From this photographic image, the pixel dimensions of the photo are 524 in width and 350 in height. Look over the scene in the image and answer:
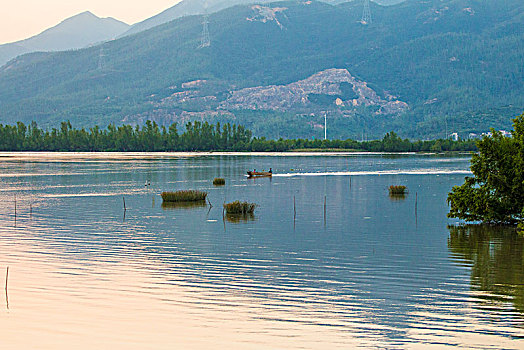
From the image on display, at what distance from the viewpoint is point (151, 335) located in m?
13.9

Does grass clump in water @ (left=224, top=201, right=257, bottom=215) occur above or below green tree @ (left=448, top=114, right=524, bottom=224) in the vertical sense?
below

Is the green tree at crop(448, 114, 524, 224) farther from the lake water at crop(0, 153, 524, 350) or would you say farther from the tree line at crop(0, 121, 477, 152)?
the tree line at crop(0, 121, 477, 152)

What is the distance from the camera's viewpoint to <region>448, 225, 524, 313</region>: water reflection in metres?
17.5

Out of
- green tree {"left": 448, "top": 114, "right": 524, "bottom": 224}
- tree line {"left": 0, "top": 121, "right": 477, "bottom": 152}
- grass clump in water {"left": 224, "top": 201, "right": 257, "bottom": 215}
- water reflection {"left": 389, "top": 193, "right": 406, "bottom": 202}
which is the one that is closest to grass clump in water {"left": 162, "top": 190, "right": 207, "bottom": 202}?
grass clump in water {"left": 224, "top": 201, "right": 257, "bottom": 215}

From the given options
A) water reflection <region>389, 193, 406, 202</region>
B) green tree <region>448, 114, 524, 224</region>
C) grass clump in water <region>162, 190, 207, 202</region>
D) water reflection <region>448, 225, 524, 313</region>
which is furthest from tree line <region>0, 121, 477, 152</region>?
water reflection <region>448, 225, 524, 313</region>

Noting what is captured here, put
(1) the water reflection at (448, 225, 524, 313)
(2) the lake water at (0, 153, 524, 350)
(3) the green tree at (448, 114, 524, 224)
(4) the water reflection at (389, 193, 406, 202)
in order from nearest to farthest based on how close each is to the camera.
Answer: (2) the lake water at (0, 153, 524, 350) < (1) the water reflection at (448, 225, 524, 313) < (3) the green tree at (448, 114, 524, 224) < (4) the water reflection at (389, 193, 406, 202)

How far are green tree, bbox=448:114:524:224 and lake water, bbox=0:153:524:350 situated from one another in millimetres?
1047

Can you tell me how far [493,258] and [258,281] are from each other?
8371 millimetres

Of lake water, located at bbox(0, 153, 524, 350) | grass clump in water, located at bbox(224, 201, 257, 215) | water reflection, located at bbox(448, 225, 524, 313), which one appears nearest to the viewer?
lake water, located at bbox(0, 153, 524, 350)

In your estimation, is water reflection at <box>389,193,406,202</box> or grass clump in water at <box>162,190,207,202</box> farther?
water reflection at <box>389,193,406,202</box>

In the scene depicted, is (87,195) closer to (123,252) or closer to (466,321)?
(123,252)

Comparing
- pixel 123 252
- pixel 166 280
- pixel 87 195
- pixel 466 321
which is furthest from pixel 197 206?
pixel 466 321

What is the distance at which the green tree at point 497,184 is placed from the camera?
29297 mm

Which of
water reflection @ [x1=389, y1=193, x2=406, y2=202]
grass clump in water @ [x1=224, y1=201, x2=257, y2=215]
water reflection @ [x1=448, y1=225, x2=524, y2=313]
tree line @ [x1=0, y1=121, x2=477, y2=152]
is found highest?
tree line @ [x1=0, y1=121, x2=477, y2=152]
